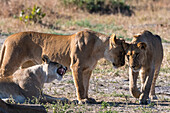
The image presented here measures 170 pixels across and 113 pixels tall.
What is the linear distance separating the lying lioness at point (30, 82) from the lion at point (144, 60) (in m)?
1.20

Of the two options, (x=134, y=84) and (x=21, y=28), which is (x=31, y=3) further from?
(x=134, y=84)

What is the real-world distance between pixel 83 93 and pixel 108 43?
991mm

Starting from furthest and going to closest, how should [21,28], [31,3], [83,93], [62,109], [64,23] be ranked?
[31,3] < [64,23] < [21,28] < [83,93] < [62,109]

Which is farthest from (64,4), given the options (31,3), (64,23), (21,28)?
(21,28)

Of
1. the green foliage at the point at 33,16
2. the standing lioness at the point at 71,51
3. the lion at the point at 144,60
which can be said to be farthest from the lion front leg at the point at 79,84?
the green foliage at the point at 33,16

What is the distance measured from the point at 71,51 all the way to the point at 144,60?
1.30 m

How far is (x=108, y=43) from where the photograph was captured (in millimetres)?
6707

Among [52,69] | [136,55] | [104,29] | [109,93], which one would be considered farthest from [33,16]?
[136,55]

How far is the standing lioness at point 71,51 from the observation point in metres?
6.56

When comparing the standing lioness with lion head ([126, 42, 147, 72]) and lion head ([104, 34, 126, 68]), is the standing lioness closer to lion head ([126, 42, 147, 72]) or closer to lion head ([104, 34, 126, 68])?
lion head ([104, 34, 126, 68])

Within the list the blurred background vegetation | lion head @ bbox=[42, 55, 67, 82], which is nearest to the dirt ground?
lion head @ bbox=[42, 55, 67, 82]

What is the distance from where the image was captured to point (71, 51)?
6801mm

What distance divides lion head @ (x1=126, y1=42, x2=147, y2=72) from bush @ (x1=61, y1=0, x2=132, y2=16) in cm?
1358

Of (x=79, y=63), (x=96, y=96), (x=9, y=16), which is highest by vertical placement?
(x=9, y=16)
